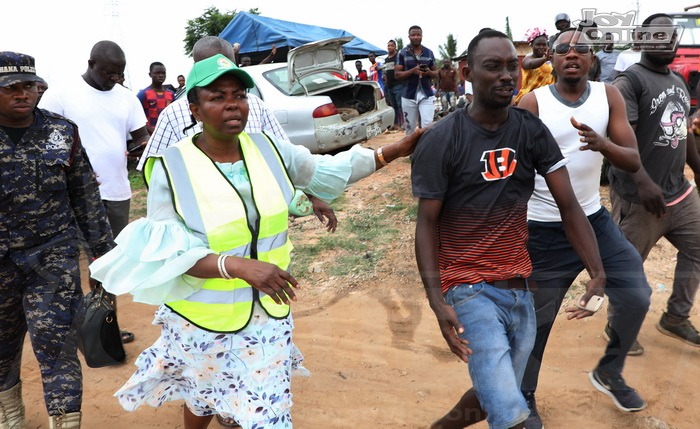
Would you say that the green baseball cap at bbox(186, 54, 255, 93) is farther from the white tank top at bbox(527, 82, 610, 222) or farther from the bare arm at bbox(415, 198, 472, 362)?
the white tank top at bbox(527, 82, 610, 222)

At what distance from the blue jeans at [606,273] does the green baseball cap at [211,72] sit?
174 centimetres

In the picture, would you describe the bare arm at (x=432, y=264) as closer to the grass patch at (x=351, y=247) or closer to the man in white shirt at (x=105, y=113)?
the man in white shirt at (x=105, y=113)

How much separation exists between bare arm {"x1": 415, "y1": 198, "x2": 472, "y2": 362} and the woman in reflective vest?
55cm

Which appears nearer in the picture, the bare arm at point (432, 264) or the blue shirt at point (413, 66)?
the bare arm at point (432, 264)

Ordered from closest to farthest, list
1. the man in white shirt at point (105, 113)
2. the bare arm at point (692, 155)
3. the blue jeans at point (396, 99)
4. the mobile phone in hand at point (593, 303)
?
the mobile phone in hand at point (593, 303), the bare arm at point (692, 155), the man in white shirt at point (105, 113), the blue jeans at point (396, 99)

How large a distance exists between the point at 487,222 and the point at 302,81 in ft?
22.5

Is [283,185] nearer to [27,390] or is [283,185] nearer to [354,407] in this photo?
[354,407]

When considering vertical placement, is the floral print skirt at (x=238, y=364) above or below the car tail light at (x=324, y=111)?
above

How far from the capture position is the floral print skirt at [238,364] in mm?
2232

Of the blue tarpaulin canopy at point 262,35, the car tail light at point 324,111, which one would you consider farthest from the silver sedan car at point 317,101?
the blue tarpaulin canopy at point 262,35

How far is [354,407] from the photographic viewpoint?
3.58 m

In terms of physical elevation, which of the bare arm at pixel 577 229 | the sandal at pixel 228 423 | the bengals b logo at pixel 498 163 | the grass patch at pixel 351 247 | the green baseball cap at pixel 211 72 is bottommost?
the grass patch at pixel 351 247

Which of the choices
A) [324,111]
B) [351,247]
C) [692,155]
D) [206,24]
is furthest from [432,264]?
[206,24]

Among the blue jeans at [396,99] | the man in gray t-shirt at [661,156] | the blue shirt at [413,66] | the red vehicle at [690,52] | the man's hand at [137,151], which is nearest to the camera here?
the man in gray t-shirt at [661,156]
